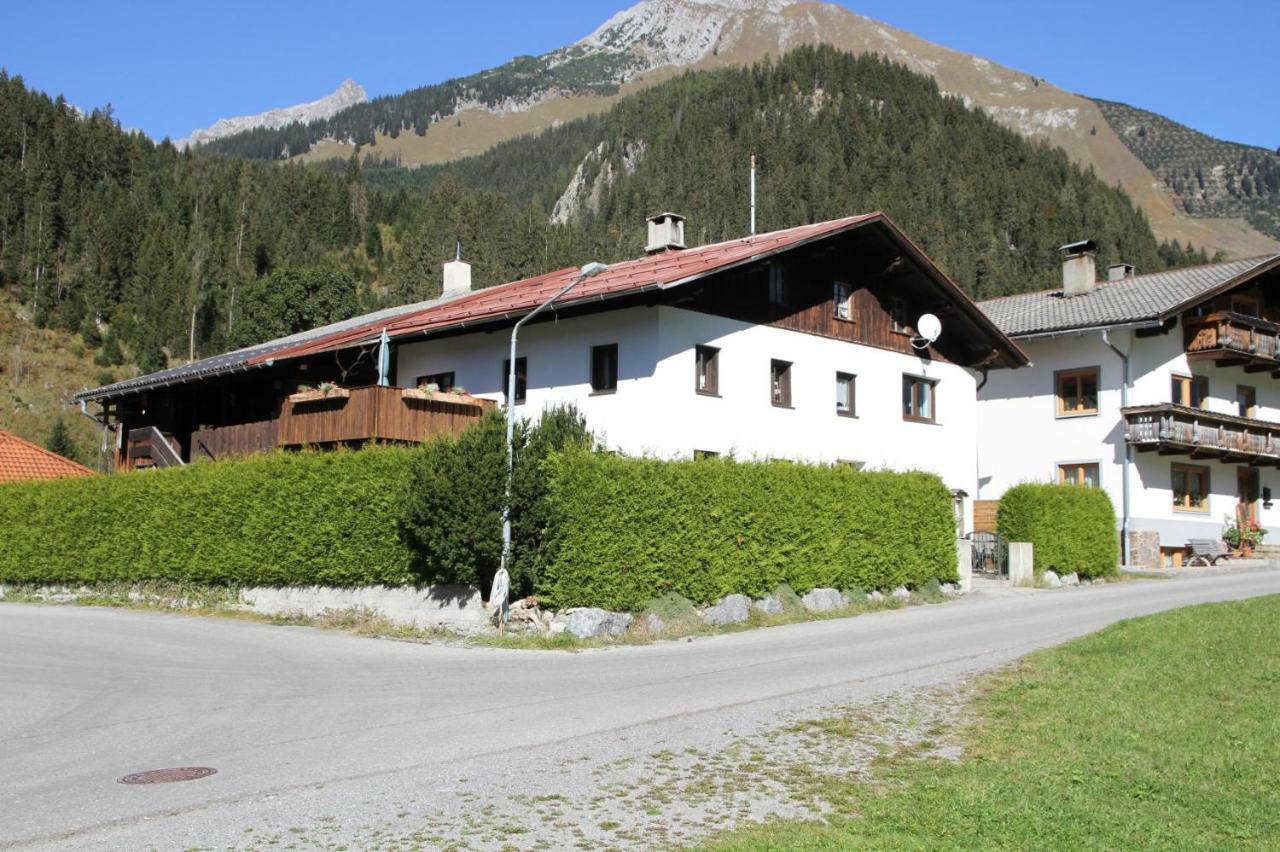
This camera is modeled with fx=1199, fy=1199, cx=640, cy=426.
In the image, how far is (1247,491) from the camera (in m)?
40.6

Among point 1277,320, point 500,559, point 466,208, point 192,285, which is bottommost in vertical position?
point 500,559

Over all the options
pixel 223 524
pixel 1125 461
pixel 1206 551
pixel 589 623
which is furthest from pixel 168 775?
pixel 1206 551

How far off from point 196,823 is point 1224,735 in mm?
7570

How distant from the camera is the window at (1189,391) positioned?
37.6 metres

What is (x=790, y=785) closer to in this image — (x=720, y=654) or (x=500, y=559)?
(x=720, y=654)

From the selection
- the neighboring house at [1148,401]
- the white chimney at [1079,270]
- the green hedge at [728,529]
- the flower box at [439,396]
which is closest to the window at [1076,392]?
the neighboring house at [1148,401]

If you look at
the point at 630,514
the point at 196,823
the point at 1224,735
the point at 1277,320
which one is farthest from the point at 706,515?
the point at 1277,320

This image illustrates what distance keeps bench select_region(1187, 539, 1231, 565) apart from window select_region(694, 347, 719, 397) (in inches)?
721

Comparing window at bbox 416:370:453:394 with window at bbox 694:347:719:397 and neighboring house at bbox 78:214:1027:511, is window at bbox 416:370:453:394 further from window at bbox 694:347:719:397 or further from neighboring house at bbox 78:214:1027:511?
window at bbox 694:347:719:397

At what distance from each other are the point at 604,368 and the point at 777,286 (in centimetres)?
484

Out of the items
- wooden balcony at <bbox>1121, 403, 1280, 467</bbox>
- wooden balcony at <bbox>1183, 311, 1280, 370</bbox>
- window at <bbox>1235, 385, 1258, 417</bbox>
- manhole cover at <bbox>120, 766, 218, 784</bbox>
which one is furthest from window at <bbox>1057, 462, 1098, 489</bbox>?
manhole cover at <bbox>120, 766, 218, 784</bbox>

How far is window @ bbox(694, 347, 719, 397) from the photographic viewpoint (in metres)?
26.7

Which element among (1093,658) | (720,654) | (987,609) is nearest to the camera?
(1093,658)

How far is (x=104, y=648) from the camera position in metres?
18.4
